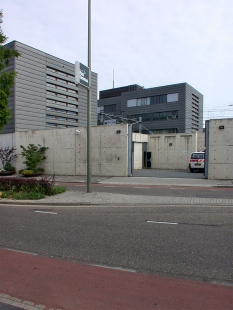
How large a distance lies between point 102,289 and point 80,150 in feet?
61.8

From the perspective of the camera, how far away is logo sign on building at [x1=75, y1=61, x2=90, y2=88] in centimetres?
1105

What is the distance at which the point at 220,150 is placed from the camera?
17.9 meters

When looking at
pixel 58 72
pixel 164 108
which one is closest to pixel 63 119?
pixel 58 72

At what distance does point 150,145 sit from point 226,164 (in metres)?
13.6

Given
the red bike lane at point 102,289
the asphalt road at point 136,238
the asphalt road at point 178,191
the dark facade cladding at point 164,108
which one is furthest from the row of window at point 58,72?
the red bike lane at point 102,289

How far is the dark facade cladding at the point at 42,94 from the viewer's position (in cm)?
3991

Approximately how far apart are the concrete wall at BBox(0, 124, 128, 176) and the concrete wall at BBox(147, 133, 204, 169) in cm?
1056

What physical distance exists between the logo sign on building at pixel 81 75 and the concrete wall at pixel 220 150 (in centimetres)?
984

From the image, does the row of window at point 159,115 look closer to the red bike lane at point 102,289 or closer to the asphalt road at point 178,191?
the asphalt road at point 178,191

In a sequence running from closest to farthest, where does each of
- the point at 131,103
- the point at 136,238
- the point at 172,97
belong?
the point at 136,238 < the point at 172,97 < the point at 131,103

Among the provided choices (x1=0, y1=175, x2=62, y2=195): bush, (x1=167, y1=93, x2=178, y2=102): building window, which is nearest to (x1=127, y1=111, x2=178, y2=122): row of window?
(x1=167, y1=93, x2=178, y2=102): building window

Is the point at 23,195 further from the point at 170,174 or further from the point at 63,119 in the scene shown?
the point at 63,119

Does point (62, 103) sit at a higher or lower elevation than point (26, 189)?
higher

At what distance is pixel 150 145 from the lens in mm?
30859
